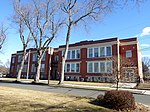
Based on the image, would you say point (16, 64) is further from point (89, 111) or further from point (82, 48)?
point (89, 111)

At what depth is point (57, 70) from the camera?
50.6m

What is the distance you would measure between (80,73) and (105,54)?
8.10 metres

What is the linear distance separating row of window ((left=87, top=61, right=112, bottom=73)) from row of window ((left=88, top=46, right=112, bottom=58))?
67.4 inches

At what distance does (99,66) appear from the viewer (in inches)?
1612

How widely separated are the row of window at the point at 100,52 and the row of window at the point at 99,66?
1.71m

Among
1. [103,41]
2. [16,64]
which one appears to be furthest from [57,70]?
[16,64]

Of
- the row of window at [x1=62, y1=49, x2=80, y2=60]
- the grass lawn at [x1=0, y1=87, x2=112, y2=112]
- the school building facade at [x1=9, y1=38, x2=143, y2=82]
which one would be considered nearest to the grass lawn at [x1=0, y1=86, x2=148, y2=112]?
the grass lawn at [x1=0, y1=87, x2=112, y2=112]

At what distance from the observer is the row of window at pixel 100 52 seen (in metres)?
40.1

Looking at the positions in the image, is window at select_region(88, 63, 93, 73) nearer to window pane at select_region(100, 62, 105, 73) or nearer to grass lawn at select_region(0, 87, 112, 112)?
window pane at select_region(100, 62, 105, 73)

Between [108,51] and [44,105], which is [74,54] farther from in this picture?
[44,105]

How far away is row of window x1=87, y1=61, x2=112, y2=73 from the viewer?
129 feet

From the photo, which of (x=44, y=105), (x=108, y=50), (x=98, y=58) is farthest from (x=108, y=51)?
(x=44, y=105)

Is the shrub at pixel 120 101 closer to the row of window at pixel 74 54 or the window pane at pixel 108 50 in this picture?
the window pane at pixel 108 50

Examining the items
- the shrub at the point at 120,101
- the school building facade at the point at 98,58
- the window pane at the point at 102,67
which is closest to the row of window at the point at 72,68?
the school building facade at the point at 98,58
